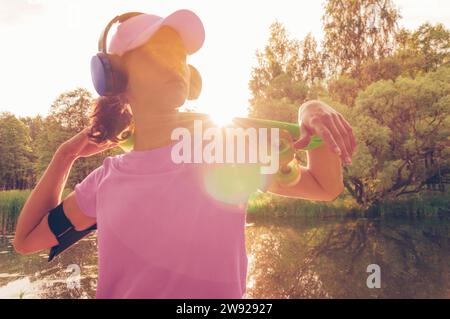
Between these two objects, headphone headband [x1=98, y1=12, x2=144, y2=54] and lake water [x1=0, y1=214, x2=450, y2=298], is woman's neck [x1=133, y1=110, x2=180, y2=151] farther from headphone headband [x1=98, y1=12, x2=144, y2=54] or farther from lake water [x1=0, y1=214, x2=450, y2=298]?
lake water [x1=0, y1=214, x2=450, y2=298]

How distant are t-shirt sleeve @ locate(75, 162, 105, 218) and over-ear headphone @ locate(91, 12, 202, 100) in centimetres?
23

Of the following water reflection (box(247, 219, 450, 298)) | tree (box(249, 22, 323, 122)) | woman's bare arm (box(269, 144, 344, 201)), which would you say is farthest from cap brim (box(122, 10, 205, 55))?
tree (box(249, 22, 323, 122))

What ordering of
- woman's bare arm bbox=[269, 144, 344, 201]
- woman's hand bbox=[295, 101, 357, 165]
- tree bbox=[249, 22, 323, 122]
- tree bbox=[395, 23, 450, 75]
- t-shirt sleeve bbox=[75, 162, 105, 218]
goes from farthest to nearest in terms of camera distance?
tree bbox=[395, 23, 450, 75], tree bbox=[249, 22, 323, 122], t-shirt sleeve bbox=[75, 162, 105, 218], woman's bare arm bbox=[269, 144, 344, 201], woman's hand bbox=[295, 101, 357, 165]

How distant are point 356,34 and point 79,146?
24.9 meters

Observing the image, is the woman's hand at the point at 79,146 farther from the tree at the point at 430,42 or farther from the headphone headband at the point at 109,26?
the tree at the point at 430,42

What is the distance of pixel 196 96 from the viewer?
1.49 m

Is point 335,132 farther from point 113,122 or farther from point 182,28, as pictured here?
point 113,122

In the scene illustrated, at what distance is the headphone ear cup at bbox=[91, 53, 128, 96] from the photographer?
4.17 feet

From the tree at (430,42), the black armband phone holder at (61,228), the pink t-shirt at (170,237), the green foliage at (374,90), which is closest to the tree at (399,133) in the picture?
the green foliage at (374,90)

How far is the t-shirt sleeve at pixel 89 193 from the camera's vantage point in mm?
1291

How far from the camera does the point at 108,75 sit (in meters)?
1.27

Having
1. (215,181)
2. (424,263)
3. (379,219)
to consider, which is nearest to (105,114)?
(215,181)

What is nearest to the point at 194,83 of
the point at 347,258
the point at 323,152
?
the point at 323,152
